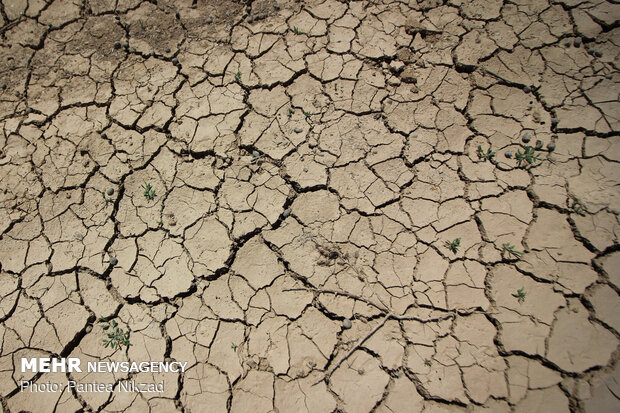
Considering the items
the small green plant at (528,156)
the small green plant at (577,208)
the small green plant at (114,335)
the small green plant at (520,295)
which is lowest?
the small green plant at (114,335)

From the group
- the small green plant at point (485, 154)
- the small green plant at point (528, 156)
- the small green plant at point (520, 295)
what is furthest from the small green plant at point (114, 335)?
the small green plant at point (528, 156)

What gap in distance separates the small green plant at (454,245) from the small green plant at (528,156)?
2.35 feet

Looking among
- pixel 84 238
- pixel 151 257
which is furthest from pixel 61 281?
pixel 151 257

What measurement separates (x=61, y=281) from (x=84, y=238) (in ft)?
0.96

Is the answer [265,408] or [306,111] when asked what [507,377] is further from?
[306,111]

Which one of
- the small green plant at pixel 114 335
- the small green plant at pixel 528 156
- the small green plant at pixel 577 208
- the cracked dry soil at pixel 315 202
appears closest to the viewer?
the cracked dry soil at pixel 315 202

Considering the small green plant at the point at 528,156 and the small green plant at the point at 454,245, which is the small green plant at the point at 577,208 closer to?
the small green plant at the point at 528,156

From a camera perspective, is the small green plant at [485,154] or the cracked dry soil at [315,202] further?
the small green plant at [485,154]

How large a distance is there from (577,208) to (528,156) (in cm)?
43

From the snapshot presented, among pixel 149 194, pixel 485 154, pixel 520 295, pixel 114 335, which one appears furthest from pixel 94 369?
pixel 485 154

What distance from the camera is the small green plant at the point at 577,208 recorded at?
2.29 m

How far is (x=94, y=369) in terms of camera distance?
2.14 meters

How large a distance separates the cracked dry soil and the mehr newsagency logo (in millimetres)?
26

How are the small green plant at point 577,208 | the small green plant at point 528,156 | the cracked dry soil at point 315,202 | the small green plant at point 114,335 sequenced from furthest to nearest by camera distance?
1. the small green plant at point 528,156
2. the small green plant at point 577,208
3. the small green plant at point 114,335
4. the cracked dry soil at point 315,202
